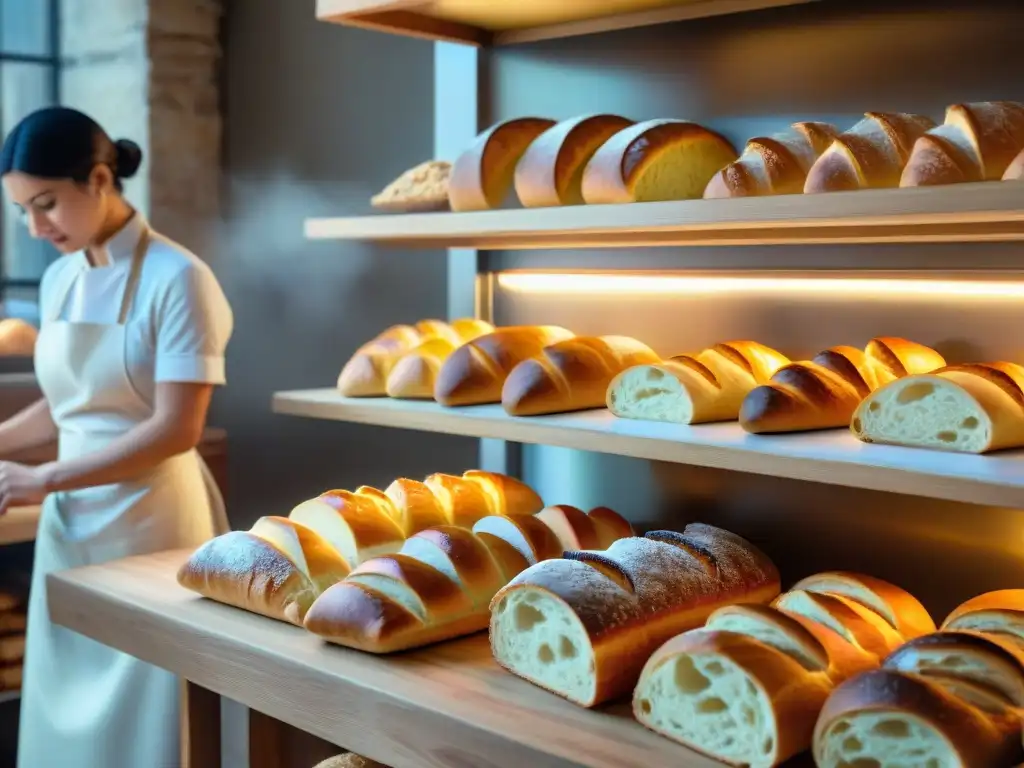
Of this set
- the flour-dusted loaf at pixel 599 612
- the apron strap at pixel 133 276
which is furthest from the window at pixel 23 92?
the flour-dusted loaf at pixel 599 612

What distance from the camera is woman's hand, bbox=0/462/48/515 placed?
2.05m

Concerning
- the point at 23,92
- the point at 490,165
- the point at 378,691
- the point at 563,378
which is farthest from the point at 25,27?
the point at 378,691

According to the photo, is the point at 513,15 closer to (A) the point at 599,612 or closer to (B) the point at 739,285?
(B) the point at 739,285

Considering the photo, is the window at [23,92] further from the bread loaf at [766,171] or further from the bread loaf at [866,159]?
the bread loaf at [866,159]

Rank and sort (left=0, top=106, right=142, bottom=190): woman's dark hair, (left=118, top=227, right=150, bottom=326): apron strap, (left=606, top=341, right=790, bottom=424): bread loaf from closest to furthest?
(left=606, top=341, right=790, bottom=424): bread loaf < (left=0, top=106, right=142, bottom=190): woman's dark hair < (left=118, top=227, right=150, bottom=326): apron strap

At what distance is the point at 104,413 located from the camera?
2.18m

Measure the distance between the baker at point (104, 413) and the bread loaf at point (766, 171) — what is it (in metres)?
1.03

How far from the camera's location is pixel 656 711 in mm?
1334

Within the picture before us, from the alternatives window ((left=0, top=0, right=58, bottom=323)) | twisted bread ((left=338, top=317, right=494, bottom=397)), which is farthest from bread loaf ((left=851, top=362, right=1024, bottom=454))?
window ((left=0, top=0, right=58, bottom=323))

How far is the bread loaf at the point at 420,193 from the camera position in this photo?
1.99 metres

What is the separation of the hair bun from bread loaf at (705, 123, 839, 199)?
1.23 meters

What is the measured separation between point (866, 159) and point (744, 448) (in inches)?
15.8

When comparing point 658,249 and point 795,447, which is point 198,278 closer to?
point 658,249

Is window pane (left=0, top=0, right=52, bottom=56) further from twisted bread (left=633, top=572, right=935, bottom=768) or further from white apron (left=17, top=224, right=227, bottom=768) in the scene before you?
twisted bread (left=633, top=572, right=935, bottom=768)
